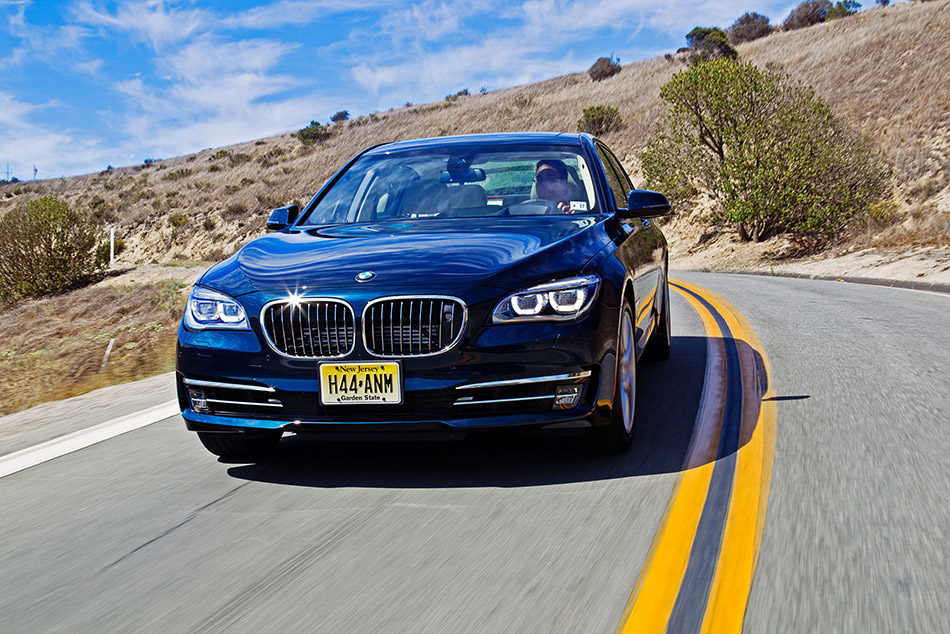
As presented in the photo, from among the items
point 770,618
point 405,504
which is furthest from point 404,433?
point 770,618

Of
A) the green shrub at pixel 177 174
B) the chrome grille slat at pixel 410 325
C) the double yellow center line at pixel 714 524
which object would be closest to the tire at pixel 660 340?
the double yellow center line at pixel 714 524

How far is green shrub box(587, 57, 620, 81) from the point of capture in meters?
69.4

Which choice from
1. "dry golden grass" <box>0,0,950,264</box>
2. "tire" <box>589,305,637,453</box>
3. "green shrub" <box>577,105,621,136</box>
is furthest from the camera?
"green shrub" <box>577,105,621,136</box>

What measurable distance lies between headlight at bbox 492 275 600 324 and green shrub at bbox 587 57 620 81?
68.4 metres

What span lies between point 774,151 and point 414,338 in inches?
994

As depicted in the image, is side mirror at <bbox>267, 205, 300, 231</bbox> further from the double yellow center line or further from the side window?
the double yellow center line

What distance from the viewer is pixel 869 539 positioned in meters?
2.98

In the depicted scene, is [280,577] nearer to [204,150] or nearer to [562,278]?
[562,278]

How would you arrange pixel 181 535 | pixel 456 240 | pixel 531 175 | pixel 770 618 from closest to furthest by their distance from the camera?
pixel 770 618
pixel 181 535
pixel 456 240
pixel 531 175

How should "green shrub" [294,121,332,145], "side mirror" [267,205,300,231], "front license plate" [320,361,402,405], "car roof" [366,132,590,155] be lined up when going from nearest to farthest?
"front license plate" [320,361,402,405] → "side mirror" [267,205,300,231] → "car roof" [366,132,590,155] → "green shrub" [294,121,332,145]

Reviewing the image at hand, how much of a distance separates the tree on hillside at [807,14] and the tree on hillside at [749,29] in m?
1.67

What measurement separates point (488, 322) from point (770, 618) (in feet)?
5.43

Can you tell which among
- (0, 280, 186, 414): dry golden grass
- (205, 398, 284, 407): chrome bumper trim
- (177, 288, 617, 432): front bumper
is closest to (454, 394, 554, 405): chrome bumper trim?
(177, 288, 617, 432): front bumper

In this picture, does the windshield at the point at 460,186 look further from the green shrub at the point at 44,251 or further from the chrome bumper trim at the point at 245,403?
the green shrub at the point at 44,251
